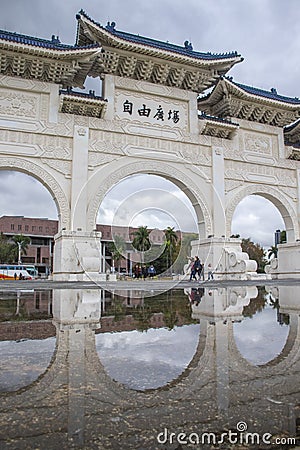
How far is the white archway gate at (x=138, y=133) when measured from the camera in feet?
39.3

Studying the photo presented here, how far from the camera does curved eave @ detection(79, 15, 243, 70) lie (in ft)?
40.5

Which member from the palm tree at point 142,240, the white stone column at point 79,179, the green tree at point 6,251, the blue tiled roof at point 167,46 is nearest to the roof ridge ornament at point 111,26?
the blue tiled roof at point 167,46

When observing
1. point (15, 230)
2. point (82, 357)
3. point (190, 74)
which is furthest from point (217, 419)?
point (15, 230)

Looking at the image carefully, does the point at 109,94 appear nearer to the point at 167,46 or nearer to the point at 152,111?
the point at 152,111

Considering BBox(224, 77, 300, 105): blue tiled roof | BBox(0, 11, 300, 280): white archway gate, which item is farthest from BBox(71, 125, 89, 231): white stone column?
BBox(224, 77, 300, 105): blue tiled roof

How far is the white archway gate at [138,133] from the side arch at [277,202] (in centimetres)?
5

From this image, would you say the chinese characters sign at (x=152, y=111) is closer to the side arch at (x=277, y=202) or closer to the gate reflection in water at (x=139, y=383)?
the side arch at (x=277, y=202)

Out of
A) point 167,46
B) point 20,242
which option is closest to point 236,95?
point 167,46

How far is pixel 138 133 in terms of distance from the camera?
44.2 feet

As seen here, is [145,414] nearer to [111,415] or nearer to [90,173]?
[111,415]

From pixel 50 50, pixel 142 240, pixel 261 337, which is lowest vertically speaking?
pixel 261 337

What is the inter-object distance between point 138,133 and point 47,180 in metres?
3.84

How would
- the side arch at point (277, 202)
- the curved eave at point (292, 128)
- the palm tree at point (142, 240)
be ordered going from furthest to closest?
the curved eave at point (292, 128) → the side arch at point (277, 202) → the palm tree at point (142, 240)

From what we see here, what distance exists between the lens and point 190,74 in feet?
47.0
